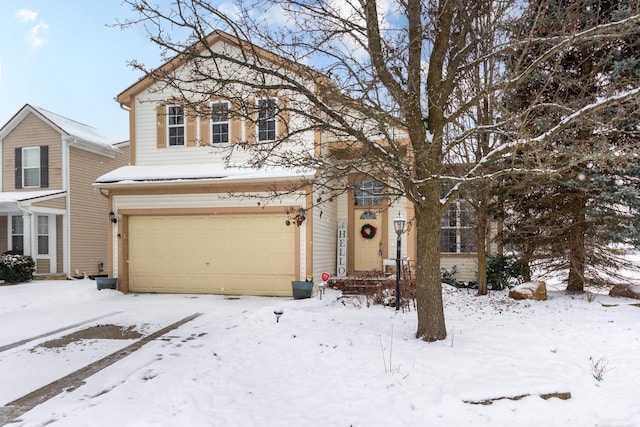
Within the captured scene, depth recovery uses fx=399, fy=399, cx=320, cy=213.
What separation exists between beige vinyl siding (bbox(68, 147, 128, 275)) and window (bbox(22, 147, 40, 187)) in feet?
4.57

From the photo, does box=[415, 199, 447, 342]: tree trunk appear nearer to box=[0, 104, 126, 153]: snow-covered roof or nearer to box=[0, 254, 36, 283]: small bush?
box=[0, 254, 36, 283]: small bush

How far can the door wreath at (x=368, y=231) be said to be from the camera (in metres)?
12.8

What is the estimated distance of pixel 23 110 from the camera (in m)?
15.6

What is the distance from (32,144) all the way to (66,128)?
63.9 inches

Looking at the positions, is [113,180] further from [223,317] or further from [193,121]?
[223,317]

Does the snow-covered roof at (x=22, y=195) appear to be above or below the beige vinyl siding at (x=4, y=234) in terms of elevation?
above

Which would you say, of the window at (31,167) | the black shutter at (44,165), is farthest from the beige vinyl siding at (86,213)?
the window at (31,167)

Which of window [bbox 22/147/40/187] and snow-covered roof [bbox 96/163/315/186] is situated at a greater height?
window [bbox 22/147/40/187]

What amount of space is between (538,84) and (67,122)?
57.3 feet

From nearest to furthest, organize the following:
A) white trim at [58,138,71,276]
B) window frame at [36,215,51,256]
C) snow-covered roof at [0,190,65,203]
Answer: snow-covered roof at [0,190,65,203] < window frame at [36,215,51,256] < white trim at [58,138,71,276]

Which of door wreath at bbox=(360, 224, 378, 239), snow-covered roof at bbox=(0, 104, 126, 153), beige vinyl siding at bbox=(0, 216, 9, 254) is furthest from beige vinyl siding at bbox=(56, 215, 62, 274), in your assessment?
door wreath at bbox=(360, 224, 378, 239)

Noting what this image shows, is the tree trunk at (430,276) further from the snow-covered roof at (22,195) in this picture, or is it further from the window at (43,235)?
the window at (43,235)

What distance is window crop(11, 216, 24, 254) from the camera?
15180 mm

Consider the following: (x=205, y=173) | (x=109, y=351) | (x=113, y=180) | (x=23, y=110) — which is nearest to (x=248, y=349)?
(x=109, y=351)
